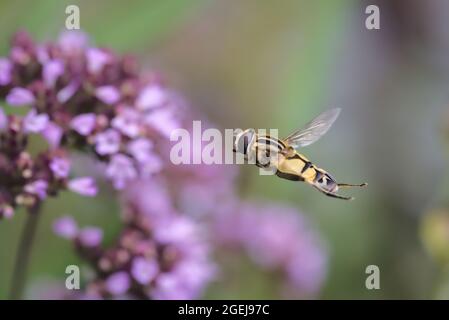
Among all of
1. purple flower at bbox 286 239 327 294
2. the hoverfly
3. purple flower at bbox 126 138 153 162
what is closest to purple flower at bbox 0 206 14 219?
purple flower at bbox 126 138 153 162

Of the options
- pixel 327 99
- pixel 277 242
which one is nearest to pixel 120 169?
pixel 277 242

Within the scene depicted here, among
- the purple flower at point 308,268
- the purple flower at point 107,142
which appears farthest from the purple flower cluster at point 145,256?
the purple flower at point 308,268

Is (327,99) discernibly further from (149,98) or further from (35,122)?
(35,122)

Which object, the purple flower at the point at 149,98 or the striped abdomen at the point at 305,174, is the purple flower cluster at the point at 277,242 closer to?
the purple flower at the point at 149,98

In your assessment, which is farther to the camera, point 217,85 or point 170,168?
point 217,85

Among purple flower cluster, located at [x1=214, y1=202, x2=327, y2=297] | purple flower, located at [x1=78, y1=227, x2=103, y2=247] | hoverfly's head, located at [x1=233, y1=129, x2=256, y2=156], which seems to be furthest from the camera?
purple flower cluster, located at [x1=214, y1=202, x2=327, y2=297]

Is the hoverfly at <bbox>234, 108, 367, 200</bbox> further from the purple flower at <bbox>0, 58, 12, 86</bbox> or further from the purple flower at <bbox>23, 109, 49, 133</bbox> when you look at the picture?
the purple flower at <bbox>0, 58, 12, 86</bbox>
